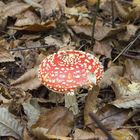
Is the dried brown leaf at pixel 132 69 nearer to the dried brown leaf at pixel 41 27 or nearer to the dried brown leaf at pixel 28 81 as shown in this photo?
the dried brown leaf at pixel 28 81

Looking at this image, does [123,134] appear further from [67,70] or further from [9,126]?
[9,126]

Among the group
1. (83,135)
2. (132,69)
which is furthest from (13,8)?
(83,135)

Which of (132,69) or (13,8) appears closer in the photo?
(132,69)

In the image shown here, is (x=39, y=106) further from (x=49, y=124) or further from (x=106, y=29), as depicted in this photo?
(x=106, y=29)

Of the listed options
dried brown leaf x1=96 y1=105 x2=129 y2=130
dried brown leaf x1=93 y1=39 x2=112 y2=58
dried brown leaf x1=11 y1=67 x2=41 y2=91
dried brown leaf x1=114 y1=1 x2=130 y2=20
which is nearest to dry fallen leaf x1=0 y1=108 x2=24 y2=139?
dried brown leaf x1=11 y1=67 x2=41 y2=91

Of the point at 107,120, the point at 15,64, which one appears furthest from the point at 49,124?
the point at 15,64

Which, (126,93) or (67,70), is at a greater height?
(67,70)

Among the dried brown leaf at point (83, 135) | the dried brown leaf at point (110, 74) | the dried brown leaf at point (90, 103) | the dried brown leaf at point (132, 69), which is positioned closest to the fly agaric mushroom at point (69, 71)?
the dried brown leaf at point (90, 103)
